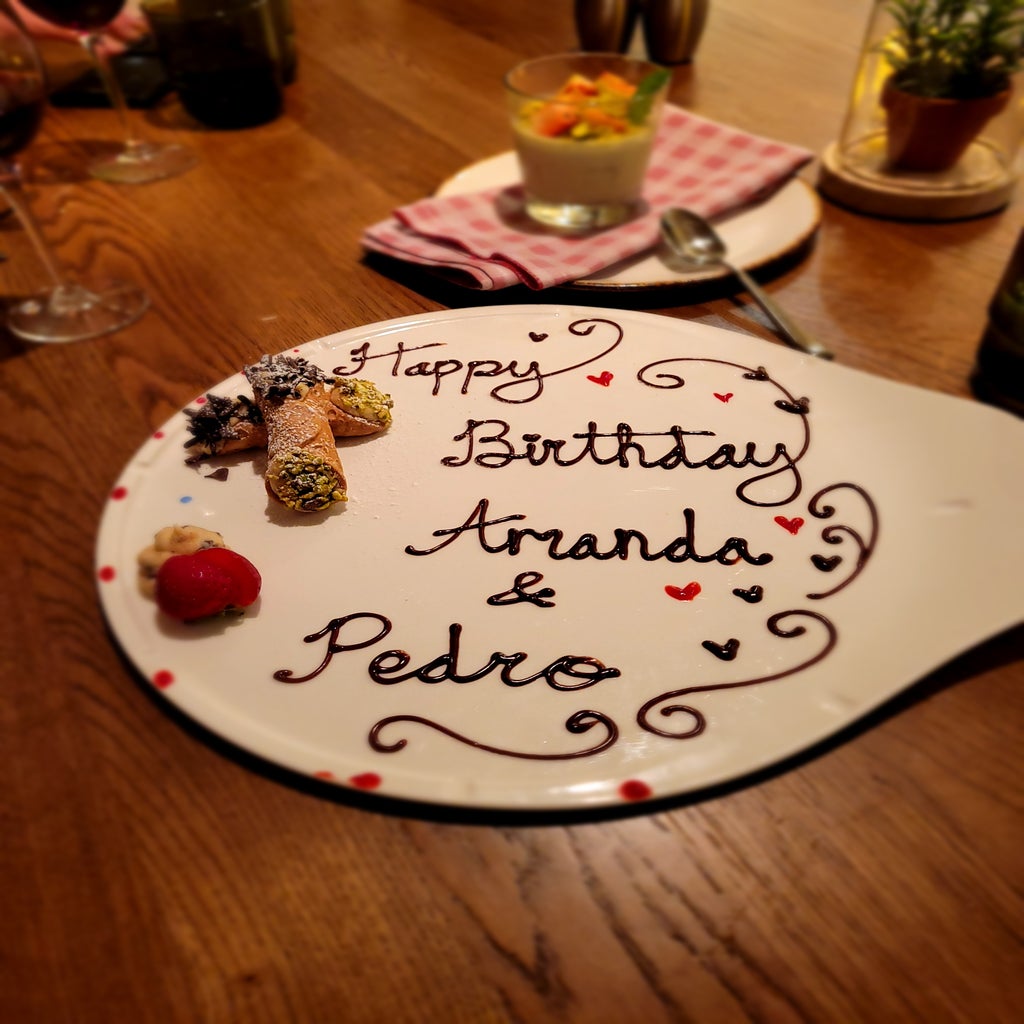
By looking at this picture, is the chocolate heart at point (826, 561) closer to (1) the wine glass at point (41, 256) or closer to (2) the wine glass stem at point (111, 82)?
(1) the wine glass at point (41, 256)

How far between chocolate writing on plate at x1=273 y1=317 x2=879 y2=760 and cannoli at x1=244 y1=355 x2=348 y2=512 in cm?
10

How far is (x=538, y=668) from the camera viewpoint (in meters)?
0.63

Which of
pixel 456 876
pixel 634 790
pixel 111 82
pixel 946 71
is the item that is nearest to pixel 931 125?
pixel 946 71

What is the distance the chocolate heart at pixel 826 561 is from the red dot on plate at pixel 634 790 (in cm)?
26

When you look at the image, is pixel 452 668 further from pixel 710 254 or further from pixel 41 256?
pixel 41 256

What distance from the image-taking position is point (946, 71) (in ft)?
3.72

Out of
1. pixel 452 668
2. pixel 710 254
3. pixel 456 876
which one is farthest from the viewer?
pixel 710 254

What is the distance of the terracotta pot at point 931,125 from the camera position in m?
1.15

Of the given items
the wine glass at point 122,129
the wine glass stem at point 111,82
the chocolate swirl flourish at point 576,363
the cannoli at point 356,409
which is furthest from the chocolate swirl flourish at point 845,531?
the wine glass stem at point 111,82

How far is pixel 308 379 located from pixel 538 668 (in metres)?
0.39

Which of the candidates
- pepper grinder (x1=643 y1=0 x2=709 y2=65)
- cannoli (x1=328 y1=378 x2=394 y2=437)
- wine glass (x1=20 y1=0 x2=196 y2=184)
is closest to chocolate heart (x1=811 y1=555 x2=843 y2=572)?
cannoli (x1=328 y1=378 x2=394 y2=437)

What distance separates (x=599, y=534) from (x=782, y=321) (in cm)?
43

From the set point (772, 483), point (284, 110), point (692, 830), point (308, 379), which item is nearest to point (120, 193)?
point (284, 110)

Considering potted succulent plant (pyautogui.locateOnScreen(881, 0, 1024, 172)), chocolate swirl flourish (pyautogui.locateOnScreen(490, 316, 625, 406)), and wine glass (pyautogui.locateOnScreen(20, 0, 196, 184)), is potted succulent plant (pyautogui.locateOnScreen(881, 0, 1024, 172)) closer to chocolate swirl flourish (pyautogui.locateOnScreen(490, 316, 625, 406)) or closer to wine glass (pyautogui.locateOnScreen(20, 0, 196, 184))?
chocolate swirl flourish (pyautogui.locateOnScreen(490, 316, 625, 406))
